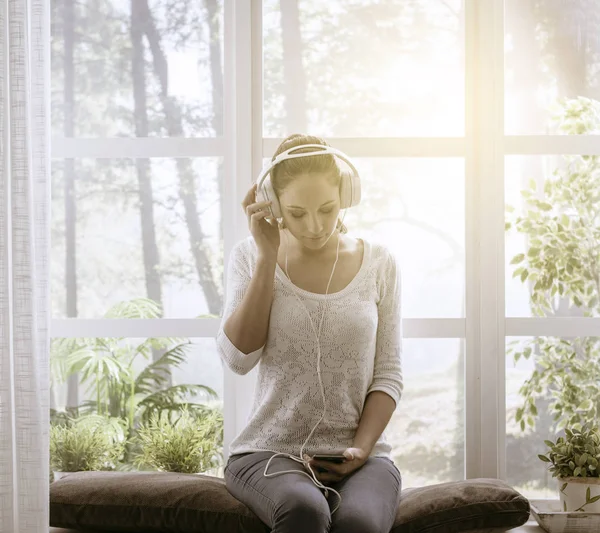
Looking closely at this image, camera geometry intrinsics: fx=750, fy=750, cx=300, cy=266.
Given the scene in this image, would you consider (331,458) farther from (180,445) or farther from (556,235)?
(556,235)

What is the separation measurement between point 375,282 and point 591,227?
0.80 meters

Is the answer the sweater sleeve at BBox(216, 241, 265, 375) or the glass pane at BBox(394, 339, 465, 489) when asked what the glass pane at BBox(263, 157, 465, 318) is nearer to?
the glass pane at BBox(394, 339, 465, 489)

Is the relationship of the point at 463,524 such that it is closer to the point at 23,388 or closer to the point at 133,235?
the point at 23,388

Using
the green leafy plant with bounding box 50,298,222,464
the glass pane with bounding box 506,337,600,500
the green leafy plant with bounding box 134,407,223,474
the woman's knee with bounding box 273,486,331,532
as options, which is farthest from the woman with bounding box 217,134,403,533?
the glass pane with bounding box 506,337,600,500

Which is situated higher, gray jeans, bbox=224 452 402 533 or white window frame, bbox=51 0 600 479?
white window frame, bbox=51 0 600 479

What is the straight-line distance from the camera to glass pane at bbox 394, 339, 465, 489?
244cm

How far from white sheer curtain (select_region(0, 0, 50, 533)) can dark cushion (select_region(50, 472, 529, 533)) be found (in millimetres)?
90

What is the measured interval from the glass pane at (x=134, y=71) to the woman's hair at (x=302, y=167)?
55cm

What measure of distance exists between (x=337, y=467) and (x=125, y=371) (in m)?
0.91

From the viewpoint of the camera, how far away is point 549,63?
2428 mm

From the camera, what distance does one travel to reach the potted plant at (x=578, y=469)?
211 cm

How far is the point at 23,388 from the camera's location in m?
1.95

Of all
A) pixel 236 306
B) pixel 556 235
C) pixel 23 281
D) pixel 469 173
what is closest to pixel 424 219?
pixel 469 173

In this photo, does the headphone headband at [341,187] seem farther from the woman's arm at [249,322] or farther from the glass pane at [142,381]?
the glass pane at [142,381]
